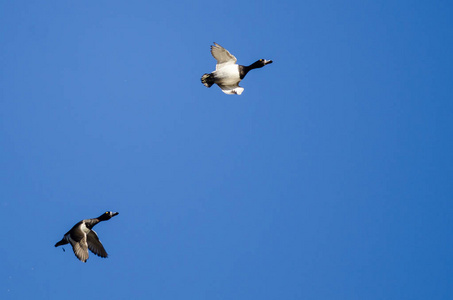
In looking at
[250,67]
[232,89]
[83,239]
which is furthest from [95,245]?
[250,67]

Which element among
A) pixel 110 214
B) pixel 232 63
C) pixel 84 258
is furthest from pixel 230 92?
pixel 84 258

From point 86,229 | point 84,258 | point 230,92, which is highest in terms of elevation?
point 230,92

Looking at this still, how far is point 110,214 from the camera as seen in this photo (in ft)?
65.0

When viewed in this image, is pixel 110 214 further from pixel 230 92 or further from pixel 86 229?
pixel 230 92

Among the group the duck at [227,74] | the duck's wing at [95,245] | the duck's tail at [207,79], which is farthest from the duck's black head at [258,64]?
the duck's wing at [95,245]

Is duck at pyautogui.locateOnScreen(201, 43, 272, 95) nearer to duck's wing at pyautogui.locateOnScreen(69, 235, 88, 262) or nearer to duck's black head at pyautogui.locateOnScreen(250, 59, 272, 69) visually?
duck's black head at pyautogui.locateOnScreen(250, 59, 272, 69)

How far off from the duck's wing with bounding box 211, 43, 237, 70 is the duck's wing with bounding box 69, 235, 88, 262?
7.52 metres

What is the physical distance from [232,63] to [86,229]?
763 cm

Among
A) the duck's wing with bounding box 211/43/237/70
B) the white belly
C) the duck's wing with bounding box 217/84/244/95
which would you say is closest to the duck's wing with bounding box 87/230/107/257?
the duck's wing with bounding box 217/84/244/95

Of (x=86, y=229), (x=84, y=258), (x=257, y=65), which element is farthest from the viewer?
(x=257, y=65)

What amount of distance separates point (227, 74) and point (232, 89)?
0.62 meters

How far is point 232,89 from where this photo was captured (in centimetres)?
1991

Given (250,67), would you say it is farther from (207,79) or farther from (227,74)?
(207,79)

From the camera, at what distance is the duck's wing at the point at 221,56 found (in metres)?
19.0
